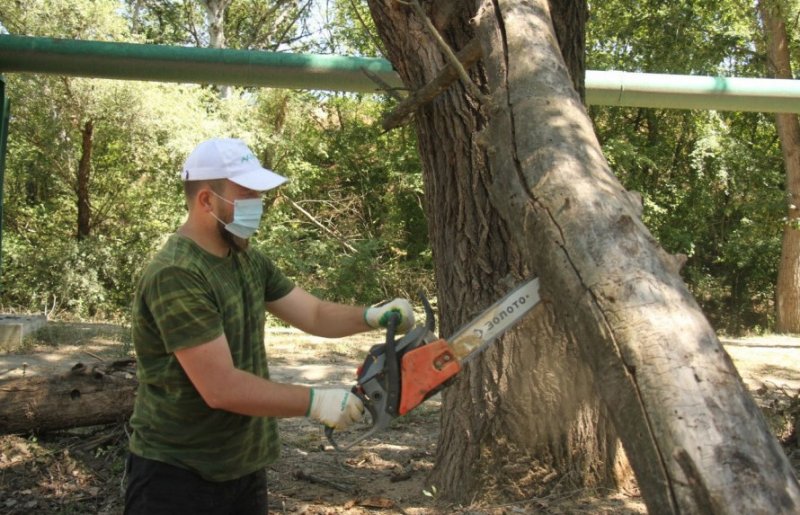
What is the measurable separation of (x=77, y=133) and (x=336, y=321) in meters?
14.3

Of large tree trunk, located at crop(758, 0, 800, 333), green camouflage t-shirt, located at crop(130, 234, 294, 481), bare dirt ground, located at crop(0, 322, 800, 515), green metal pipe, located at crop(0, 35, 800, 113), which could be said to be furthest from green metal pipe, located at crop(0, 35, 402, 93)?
large tree trunk, located at crop(758, 0, 800, 333)

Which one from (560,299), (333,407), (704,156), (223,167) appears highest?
(704,156)

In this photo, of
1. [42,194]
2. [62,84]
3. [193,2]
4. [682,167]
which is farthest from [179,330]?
[193,2]

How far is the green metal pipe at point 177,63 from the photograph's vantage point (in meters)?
5.20

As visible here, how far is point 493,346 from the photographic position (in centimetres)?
413

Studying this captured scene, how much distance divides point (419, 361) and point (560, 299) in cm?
61

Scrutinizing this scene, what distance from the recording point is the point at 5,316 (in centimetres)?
1040

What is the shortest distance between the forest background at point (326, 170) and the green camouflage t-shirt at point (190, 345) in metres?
12.0

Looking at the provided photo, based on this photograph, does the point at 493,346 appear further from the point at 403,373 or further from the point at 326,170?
the point at 326,170

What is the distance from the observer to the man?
250cm

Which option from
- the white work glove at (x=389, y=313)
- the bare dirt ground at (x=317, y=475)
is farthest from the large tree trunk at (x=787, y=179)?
A: the white work glove at (x=389, y=313)

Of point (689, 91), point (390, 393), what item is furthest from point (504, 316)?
point (689, 91)

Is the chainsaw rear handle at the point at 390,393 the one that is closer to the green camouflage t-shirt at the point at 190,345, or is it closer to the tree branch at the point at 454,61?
the green camouflage t-shirt at the point at 190,345

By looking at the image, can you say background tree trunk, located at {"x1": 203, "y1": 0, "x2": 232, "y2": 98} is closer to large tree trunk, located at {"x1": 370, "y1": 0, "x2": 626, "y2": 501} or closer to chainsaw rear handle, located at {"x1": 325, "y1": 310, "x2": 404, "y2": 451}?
large tree trunk, located at {"x1": 370, "y1": 0, "x2": 626, "y2": 501}
